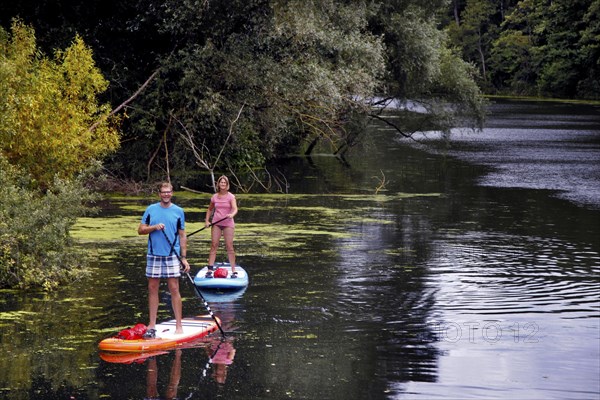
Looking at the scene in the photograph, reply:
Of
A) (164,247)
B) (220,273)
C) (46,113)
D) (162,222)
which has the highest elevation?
(46,113)

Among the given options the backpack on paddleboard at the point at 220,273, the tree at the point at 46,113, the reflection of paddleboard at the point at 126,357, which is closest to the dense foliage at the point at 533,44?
the tree at the point at 46,113

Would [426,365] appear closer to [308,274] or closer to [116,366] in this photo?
[116,366]

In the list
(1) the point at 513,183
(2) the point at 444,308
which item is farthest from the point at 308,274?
(1) the point at 513,183

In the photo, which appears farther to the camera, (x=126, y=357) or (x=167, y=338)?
(x=167, y=338)

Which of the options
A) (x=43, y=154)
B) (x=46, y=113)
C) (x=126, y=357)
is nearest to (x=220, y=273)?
(x=126, y=357)

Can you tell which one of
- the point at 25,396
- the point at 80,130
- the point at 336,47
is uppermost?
the point at 336,47

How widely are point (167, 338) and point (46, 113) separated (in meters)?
13.3

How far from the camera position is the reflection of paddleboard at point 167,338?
508 inches

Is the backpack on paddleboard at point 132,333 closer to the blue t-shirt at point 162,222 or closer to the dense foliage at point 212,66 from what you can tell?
the blue t-shirt at point 162,222

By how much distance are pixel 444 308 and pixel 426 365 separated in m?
3.30

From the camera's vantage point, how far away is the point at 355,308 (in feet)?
51.3

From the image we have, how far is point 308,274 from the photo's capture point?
60.7ft

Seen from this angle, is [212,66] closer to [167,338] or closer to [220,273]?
[220,273]

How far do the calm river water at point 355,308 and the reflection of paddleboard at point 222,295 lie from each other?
0.27ft
